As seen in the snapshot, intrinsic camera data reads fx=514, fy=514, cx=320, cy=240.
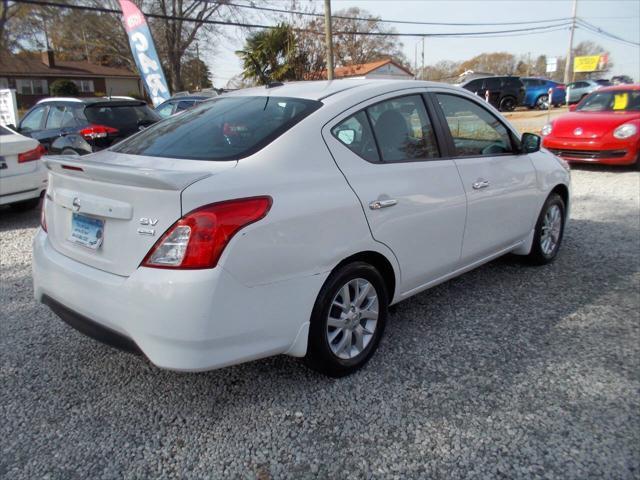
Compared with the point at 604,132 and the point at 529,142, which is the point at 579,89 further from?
the point at 529,142

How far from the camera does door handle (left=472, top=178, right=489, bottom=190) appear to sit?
11.6 feet

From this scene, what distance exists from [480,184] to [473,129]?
1.81 feet

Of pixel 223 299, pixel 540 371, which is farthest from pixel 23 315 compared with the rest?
pixel 540 371

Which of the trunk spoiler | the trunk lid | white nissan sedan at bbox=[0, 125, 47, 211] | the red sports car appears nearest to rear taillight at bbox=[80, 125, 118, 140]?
white nissan sedan at bbox=[0, 125, 47, 211]

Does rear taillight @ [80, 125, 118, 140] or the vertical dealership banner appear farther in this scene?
the vertical dealership banner

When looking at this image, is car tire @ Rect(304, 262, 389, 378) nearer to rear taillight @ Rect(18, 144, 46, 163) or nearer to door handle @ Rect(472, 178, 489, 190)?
door handle @ Rect(472, 178, 489, 190)

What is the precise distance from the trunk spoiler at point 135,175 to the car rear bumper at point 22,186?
444cm

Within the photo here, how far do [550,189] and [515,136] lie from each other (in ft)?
2.25

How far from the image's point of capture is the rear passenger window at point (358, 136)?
111 inches

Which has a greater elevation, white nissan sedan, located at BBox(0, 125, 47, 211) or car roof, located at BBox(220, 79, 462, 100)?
car roof, located at BBox(220, 79, 462, 100)

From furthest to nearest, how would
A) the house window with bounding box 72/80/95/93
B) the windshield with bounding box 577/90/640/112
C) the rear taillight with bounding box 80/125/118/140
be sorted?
the house window with bounding box 72/80/95/93, the windshield with bounding box 577/90/640/112, the rear taillight with bounding box 80/125/118/140

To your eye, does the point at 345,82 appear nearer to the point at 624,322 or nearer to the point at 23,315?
the point at 624,322

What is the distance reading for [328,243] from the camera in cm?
256

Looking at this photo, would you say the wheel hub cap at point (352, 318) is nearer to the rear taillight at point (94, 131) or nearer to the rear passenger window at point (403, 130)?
the rear passenger window at point (403, 130)
